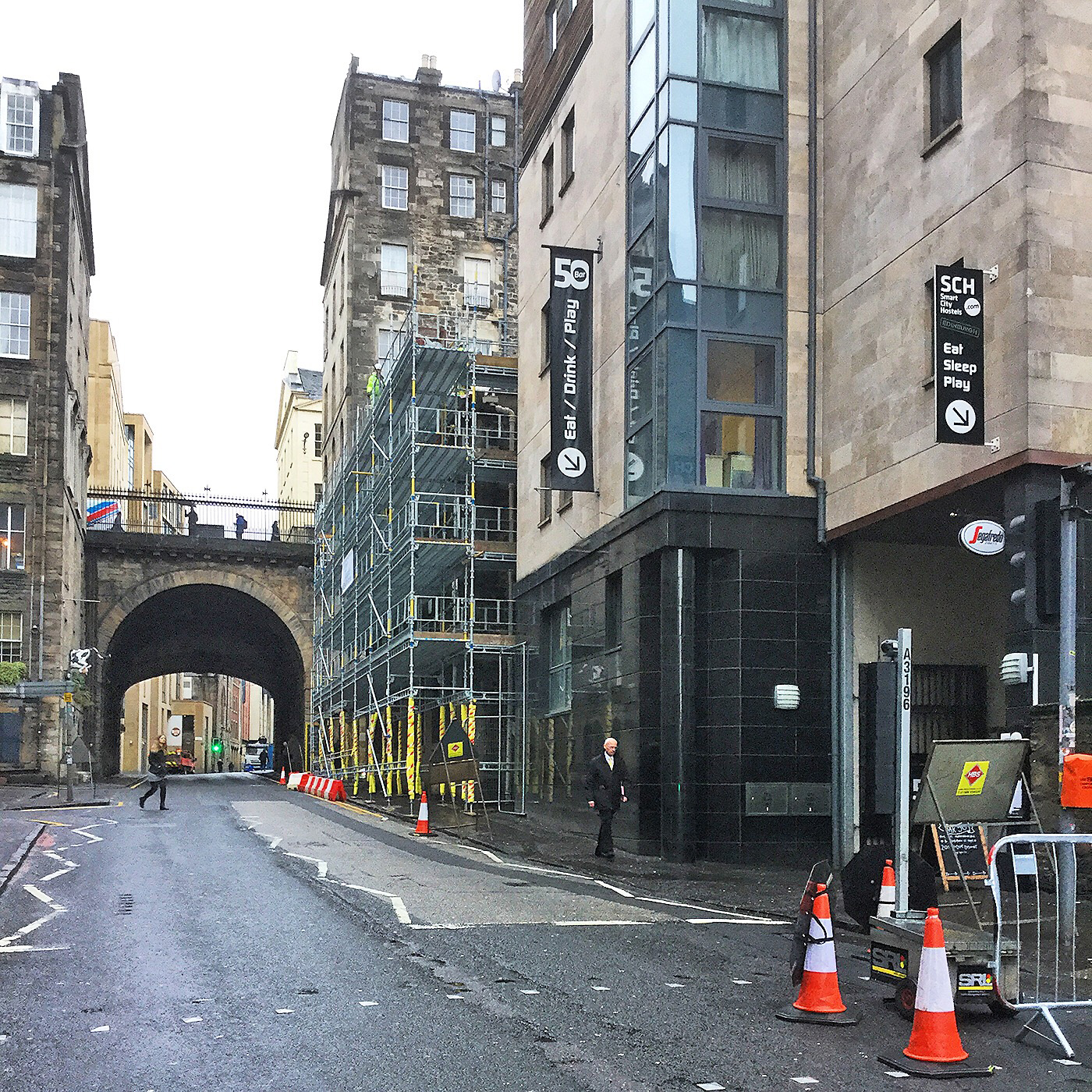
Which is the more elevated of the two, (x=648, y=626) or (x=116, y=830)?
(x=648, y=626)

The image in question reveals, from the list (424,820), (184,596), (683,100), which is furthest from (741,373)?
(184,596)

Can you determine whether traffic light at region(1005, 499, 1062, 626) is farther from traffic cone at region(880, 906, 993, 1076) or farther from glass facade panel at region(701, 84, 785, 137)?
glass facade panel at region(701, 84, 785, 137)

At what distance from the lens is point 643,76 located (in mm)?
22297

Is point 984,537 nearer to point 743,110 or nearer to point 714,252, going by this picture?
point 714,252

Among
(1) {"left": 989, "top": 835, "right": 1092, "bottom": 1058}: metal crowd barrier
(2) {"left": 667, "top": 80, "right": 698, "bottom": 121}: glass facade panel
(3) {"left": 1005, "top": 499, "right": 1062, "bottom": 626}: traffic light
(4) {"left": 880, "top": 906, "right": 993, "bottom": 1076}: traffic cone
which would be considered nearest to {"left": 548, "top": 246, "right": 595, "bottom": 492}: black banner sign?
(2) {"left": 667, "top": 80, "right": 698, "bottom": 121}: glass facade panel

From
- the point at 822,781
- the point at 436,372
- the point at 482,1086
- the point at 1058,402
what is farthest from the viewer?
the point at 436,372

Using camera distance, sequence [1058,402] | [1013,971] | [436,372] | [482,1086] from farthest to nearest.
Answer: [436,372], [1058,402], [1013,971], [482,1086]

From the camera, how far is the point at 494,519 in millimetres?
34625

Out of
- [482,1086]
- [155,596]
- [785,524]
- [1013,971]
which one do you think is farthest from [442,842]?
[155,596]

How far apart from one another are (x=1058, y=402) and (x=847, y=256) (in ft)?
18.0

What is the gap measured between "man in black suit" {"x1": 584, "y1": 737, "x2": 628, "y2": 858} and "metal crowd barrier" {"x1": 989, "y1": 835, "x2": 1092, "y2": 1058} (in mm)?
6581

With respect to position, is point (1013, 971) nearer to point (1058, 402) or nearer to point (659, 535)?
point (1058, 402)

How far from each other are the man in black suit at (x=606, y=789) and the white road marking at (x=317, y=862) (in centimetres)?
406

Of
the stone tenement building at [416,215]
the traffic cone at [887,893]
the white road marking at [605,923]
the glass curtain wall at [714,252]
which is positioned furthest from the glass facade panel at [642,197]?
the stone tenement building at [416,215]
